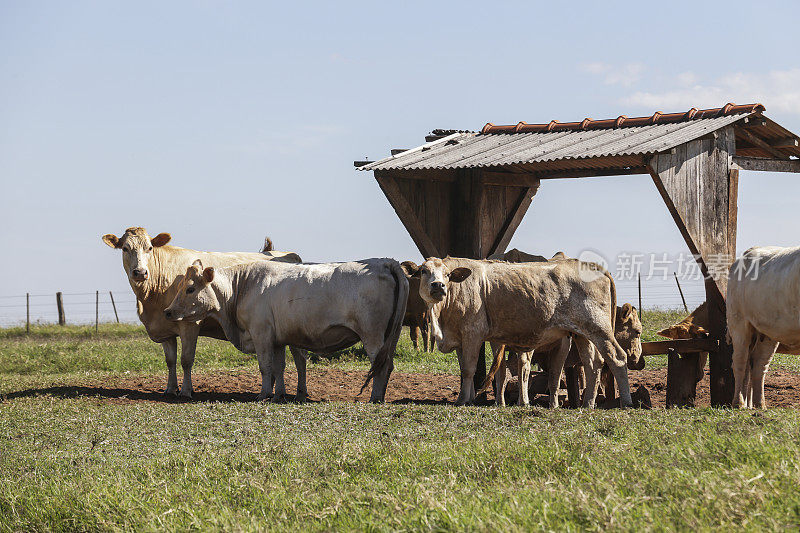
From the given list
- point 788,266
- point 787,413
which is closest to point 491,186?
point 788,266

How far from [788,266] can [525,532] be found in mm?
6734

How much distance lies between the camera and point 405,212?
1495 cm

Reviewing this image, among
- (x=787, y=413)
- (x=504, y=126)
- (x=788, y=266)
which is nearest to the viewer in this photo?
(x=787, y=413)

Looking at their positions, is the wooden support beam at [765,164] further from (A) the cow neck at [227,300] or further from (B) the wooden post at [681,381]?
(A) the cow neck at [227,300]

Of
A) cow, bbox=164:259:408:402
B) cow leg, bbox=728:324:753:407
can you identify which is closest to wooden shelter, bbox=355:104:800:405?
cow leg, bbox=728:324:753:407

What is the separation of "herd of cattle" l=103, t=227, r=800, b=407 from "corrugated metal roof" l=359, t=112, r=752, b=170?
5.49ft

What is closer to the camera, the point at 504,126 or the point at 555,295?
the point at 555,295

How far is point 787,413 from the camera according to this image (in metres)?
8.45

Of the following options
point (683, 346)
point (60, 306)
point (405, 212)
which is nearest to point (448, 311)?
point (683, 346)

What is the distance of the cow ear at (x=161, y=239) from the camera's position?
14.6 meters

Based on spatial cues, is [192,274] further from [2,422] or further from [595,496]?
[595,496]

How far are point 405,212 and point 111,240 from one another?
4.61 meters

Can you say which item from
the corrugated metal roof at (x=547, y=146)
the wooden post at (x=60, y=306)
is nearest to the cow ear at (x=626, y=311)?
the corrugated metal roof at (x=547, y=146)

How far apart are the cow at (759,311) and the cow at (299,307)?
419 centimetres
